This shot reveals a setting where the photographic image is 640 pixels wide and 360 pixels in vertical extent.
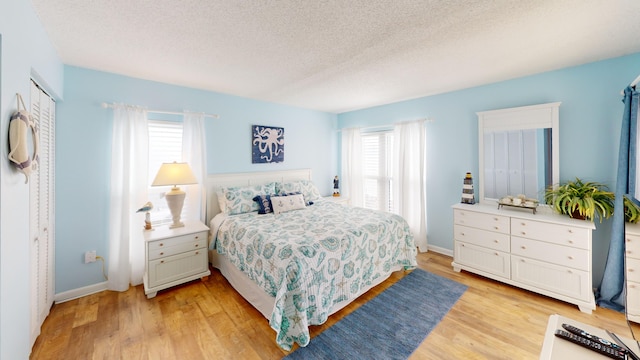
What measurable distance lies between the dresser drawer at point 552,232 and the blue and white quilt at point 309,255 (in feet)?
3.75

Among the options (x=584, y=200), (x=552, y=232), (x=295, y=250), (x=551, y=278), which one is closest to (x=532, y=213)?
(x=552, y=232)

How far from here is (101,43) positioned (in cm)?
210

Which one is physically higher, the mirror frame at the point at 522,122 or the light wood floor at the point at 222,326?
the mirror frame at the point at 522,122

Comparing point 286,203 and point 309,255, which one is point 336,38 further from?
point 286,203

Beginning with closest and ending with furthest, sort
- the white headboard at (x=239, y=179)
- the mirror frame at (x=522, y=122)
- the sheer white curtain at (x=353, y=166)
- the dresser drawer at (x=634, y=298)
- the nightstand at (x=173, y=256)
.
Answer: the dresser drawer at (x=634, y=298) → the nightstand at (x=173, y=256) → the mirror frame at (x=522, y=122) → the white headboard at (x=239, y=179) → the sheer white curtain at (x=353, y=166)

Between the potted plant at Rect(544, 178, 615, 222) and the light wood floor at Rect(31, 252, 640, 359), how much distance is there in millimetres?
915

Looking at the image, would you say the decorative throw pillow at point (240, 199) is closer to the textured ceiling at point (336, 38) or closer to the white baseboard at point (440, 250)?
the textured ceiling at point (336, 38)

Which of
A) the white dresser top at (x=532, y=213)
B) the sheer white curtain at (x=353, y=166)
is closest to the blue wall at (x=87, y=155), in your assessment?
the sheer white curtain at (x=353, y=166)

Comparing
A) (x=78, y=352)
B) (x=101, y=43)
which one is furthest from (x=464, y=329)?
(x=101, y=43)

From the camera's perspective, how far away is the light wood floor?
1867mm

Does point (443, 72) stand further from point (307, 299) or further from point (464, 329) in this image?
point (307, 299)

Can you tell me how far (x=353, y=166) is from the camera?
15.9ft

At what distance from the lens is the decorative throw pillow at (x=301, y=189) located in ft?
12.8

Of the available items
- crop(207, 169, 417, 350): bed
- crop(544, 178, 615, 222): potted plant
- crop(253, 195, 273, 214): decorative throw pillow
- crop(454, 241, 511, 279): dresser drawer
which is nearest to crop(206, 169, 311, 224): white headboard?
crop(207, 169, 417, 350): bed
